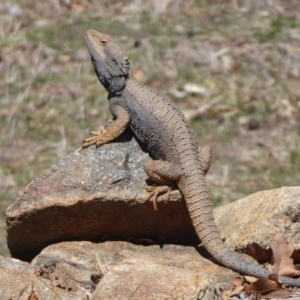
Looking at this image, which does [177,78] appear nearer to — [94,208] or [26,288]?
[94,208]

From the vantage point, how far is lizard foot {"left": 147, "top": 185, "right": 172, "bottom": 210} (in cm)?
579

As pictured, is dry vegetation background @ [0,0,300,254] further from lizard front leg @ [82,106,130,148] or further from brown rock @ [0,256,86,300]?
brown rock @ [0,256,86,300]

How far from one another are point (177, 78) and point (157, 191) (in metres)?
5.08

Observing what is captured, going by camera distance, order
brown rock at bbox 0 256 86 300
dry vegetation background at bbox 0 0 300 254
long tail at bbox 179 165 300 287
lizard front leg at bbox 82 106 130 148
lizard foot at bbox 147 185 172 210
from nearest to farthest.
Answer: brown rock at bbox 0 256 86 300, long tail at bbox 179 165 300 287, lizard foot at bbox 147 185 172 210, lizard front leg at bbox 82 106 130 148, dry vegetation background at bbox 0 0 300 254

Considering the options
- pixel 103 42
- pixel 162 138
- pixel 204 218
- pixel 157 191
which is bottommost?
pixel 204 218

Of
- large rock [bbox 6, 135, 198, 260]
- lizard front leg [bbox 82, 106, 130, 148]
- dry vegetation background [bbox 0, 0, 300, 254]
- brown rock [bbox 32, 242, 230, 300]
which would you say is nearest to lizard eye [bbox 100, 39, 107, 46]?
lizard front leg [bbox 82, 106, 130, 148]

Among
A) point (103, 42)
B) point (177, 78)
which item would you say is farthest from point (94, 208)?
point (177, 78)

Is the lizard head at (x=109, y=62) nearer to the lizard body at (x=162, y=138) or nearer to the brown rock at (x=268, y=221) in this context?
the lizard body at (x=162, y=138)

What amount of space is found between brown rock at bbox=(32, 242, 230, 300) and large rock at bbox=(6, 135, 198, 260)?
12cm

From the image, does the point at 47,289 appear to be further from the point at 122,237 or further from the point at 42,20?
the point at 42,20

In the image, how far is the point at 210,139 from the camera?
970 centimetres

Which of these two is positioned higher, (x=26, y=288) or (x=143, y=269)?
(x=143, y=269)

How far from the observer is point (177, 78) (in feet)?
35.1

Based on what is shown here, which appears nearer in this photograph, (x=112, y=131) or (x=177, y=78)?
(x=112, y=131)
